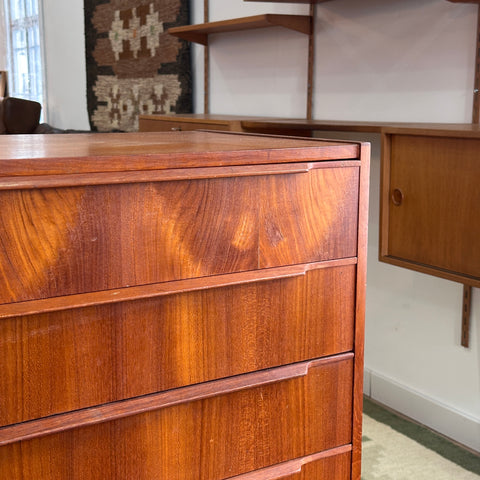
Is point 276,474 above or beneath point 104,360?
beneath

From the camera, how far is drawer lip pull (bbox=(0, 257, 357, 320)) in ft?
3.20

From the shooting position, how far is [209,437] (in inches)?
46.0

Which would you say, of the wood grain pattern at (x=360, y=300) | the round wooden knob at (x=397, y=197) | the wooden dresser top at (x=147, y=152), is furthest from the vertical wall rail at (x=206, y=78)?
the wood grain pattern at (x=360, y=300)

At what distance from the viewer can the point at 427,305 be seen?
2.47 m

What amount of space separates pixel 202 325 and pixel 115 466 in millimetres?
252

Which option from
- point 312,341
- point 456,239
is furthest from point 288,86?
point 312,341

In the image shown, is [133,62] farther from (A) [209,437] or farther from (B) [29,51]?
(A) [209,437]

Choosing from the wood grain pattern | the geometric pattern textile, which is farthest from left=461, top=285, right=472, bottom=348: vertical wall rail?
the geometric pattern textile

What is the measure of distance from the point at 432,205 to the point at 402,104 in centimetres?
64

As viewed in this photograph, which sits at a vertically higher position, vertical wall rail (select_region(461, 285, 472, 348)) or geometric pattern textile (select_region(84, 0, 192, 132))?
geometric pattern textile (select_region(84, 0, 192, 132))

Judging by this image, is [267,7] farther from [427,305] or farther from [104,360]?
[104,360]

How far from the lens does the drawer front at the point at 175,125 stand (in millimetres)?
2648

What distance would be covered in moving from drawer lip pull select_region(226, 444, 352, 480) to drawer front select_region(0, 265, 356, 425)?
0.19 meters

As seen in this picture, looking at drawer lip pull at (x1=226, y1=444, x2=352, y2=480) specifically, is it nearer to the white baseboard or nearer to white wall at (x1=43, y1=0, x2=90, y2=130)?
the white baseboard
